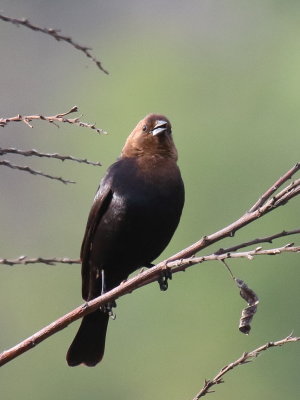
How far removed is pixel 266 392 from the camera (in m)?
15.1

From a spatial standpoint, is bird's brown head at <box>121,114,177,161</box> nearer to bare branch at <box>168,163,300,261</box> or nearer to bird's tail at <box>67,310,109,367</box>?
bird's tail at <box>67,310,109,367</box>

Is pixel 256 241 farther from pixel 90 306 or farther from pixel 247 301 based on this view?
pixel 90 306

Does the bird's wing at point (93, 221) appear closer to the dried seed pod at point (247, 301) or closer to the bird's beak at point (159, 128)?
the bird's beak at point (159, 128)

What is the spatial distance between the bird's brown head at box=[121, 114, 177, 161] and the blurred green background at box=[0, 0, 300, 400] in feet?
26.7

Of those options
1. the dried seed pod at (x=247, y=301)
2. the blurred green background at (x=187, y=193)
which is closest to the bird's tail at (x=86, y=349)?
the dried seed pod at (x=247, y=301)

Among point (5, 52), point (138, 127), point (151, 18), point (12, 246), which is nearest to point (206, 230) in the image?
point (12, 246)

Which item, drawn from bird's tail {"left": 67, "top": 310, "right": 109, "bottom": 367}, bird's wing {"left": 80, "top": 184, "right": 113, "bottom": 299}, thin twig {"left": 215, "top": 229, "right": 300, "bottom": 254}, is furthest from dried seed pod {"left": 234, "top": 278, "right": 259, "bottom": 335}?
bird's tail {"left": 67, "top": 310, "right": 109, "bottom": 367}

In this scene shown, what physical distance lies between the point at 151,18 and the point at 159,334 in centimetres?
2126

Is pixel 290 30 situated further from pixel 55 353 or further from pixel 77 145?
pixel 55 353

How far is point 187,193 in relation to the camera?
1714 cm

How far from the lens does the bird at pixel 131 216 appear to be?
4.55 metres

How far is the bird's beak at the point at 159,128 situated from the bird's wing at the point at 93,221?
11.8 inches

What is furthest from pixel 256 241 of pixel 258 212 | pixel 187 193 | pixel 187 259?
pixel 187 193

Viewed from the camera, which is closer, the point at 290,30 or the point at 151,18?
the point at 290,30
